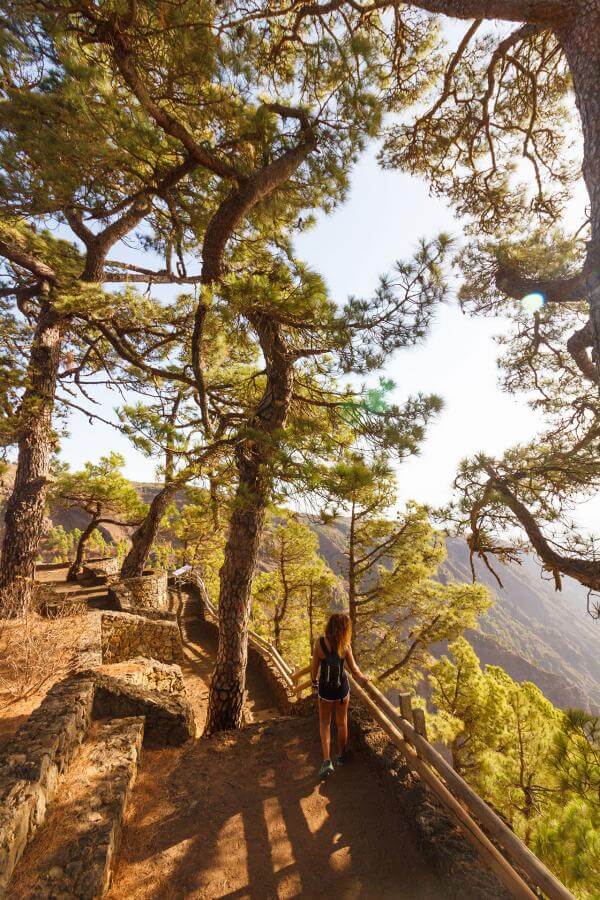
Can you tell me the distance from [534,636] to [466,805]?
129803mm

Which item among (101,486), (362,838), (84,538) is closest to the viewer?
(362,838)

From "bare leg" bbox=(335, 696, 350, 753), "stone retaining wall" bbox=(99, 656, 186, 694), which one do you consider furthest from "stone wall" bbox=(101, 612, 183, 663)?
"bare leg" bbox=(335, 696, 350, 753)

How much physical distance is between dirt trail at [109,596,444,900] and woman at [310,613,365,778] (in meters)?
0.31

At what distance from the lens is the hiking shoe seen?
152 inches

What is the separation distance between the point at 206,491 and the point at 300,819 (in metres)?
4.10

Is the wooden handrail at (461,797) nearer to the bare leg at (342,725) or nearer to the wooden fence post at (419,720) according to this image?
the wooden fence post at (419,720)

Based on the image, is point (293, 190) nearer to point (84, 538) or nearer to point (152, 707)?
point (152, 707)

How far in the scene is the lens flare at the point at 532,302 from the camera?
4.55 meters

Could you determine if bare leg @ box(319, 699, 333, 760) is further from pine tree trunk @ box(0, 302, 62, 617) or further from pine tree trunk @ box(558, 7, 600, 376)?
pine tree trunk @ box(0, 302, 62, 617)

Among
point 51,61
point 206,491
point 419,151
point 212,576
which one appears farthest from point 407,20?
point 212,576

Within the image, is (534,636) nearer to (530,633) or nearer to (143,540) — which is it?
(530,633)

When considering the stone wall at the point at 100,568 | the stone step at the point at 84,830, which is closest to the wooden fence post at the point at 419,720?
the stone step at the point at 84,830

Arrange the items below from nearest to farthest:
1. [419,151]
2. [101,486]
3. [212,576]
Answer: [419,151]
[101,486]
[212,576]

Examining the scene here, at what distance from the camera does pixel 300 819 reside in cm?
342
